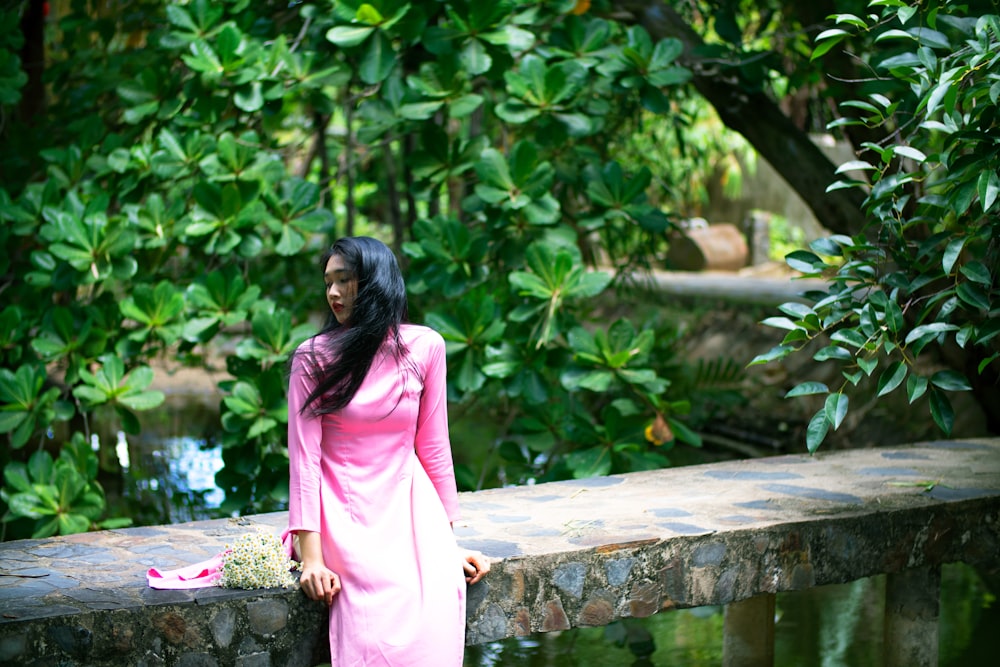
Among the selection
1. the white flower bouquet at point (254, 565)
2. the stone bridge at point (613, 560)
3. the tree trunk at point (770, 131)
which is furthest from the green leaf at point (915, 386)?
the tree trunk at point (770, 131)

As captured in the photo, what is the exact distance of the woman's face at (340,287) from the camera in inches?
103

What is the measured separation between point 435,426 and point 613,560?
68 cm

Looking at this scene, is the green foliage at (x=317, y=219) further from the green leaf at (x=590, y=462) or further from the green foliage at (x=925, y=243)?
the green foliage at (x=925, y=243)

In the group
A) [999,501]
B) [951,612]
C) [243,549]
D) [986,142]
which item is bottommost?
[951,612]

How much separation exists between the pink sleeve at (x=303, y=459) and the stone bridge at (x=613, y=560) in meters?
0.24

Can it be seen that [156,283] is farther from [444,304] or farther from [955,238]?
[955,238]

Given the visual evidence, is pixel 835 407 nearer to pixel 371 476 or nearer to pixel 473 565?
pixel 473 565

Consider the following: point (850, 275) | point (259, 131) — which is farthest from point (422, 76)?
point (850, 275)

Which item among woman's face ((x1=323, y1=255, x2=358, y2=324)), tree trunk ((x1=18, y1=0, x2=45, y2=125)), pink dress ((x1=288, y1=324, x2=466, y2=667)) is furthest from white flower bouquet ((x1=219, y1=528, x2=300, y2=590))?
tree trunk ((x1=18, y1=0, x2=45, y2=125))

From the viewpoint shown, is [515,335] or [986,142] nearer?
[986,142]

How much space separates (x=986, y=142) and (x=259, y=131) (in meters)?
2.92

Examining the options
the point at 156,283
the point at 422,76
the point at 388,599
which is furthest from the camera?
the point at 156,283

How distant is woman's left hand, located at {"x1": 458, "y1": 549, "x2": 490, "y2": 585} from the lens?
2.77 m

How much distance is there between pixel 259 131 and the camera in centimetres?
475
